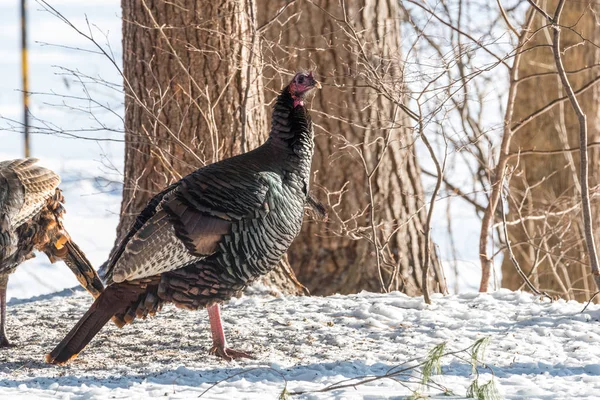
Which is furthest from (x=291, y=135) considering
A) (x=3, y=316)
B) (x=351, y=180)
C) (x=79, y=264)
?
(x=351, y=180)

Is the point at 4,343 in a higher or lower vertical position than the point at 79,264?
lower

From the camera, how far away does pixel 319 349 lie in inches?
206

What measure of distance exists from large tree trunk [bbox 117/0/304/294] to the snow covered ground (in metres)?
1.24

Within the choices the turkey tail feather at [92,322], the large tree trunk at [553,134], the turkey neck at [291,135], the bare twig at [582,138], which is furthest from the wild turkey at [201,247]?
the large tree trunk at [553,134]

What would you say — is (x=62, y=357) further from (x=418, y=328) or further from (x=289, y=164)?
(x=418, y=328)

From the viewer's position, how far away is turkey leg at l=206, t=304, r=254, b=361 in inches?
200

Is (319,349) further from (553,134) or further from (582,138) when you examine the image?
(553,134)

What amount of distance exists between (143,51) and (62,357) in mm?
3150

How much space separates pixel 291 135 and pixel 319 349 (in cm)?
128

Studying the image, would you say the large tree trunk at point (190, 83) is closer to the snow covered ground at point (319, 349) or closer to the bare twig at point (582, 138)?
the snow covered ground at point (319, 349)

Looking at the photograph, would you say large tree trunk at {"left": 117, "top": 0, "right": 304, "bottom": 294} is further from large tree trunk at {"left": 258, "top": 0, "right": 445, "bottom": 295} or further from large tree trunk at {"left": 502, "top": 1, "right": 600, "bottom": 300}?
large tree trunk at {"left": 502, "top": 1, "right": 600, "bottom": 300}

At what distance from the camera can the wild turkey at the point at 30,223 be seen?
5430mm

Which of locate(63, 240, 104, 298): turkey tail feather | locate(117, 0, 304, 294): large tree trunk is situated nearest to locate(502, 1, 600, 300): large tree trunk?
locate(117, 0, 304, 294): large tree trunk

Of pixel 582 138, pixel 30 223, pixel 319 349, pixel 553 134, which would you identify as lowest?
pixel 319 349
